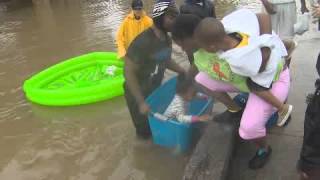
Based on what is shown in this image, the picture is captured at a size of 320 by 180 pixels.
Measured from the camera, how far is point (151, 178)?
4.01 metres

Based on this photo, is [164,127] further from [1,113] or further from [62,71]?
[62,71]

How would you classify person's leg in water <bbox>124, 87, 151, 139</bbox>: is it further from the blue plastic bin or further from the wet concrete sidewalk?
the wet concrete sidewalk

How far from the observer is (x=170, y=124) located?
12.3 ft

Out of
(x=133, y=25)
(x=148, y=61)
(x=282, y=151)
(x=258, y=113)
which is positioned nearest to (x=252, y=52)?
(x=258, y=113)

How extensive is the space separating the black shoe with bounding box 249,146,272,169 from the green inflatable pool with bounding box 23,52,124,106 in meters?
2.63

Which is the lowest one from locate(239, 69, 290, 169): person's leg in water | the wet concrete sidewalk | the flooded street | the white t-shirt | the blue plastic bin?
the flooded street

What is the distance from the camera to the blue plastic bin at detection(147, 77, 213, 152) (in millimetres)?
3771

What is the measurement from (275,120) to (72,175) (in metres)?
1.95

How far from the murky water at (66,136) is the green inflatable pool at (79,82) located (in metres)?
0.11

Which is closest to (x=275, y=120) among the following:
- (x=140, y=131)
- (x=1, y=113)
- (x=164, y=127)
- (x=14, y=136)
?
(x=164, y=127)

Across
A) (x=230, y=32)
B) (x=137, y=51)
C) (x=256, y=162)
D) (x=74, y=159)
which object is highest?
(x=230, y=32)

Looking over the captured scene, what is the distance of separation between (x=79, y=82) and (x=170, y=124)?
2.94 m

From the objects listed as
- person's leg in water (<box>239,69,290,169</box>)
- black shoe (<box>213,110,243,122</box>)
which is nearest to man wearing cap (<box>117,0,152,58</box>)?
black shoe (<box>213,110,243,122</box>)

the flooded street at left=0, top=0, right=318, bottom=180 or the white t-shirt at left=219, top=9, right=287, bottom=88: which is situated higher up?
the white t-shirt at left=219, top=9, right=287, bottom=88
